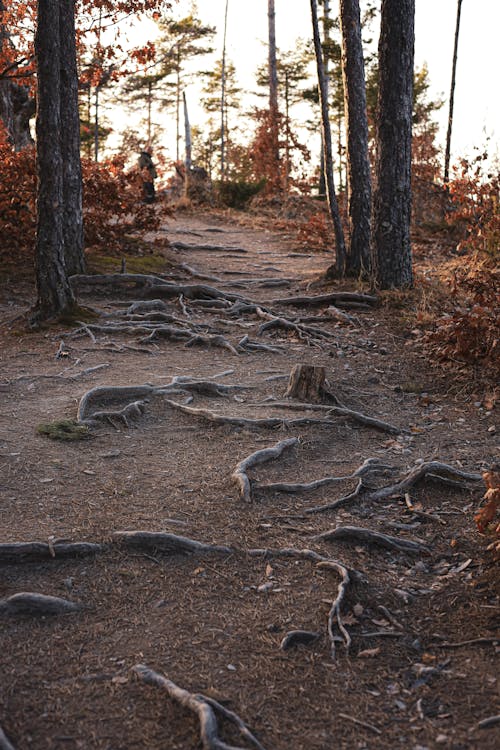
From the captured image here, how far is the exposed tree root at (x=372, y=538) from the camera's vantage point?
4648mm

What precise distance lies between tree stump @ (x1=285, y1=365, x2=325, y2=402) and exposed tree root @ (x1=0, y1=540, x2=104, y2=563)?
341 centimetres

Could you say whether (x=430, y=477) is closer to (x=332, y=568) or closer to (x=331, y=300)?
(x=332, y=568)

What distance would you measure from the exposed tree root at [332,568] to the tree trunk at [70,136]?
309 inches

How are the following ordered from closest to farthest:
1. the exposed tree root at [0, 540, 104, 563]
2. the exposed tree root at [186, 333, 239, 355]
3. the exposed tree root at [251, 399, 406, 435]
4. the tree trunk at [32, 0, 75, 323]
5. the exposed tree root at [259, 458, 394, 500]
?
1. the exposed tree root at [0, 540, 104, 563]
2. the exposed tree root at [259, 458, 394, 500]
3. the exposed tree root at [251, 399, 406, 435]
4. the tree trunk at [32, 0, 75, 323]
5. the exposed tree root at [186, 333, 239, 355]

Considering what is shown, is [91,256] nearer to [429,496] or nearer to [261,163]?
[429,496]

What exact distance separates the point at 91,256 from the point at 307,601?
9.90 m

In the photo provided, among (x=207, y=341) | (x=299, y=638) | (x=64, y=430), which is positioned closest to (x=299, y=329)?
(x=207, y=341)

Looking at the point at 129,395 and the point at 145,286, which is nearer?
the point at 129,395

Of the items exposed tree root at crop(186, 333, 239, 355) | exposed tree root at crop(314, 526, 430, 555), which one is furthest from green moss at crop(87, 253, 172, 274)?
exposed tree root at crop(314, 526, 430, 555)

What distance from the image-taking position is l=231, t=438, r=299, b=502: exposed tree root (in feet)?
17.3

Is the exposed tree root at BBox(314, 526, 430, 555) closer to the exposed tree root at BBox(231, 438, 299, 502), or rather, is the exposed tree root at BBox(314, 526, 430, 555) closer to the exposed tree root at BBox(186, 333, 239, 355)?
the exposed tree root at BBox(231, 438, 299, 502)

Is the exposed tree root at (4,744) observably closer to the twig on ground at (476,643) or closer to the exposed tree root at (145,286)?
the twig on ground at (476,643)

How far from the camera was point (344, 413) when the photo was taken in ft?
22.9

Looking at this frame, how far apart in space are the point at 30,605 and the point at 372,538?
214 cm
